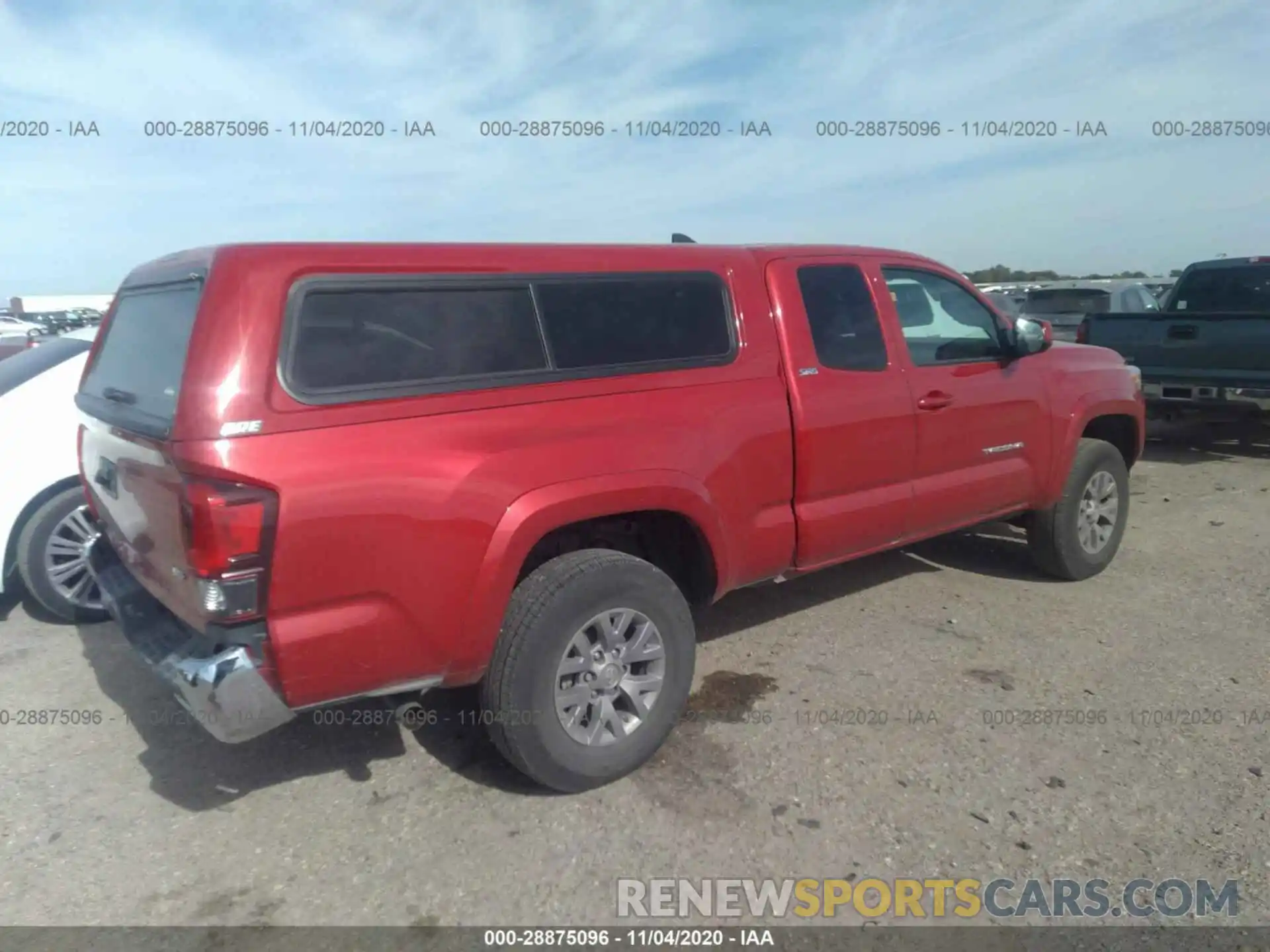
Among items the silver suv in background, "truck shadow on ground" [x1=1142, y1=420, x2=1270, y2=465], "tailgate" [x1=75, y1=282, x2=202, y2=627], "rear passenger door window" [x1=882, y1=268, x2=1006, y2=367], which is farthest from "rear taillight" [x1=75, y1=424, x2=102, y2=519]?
the silver suv in background

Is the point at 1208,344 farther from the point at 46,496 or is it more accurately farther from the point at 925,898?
the point at 46,496

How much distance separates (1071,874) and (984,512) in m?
2.39

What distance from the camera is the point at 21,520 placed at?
16.3ft

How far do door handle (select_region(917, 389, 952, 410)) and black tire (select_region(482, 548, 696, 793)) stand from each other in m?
1.71

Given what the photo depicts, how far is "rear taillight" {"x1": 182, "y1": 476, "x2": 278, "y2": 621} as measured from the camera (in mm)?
2678

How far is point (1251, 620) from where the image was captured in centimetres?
494

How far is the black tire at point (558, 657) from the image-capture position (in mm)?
3242

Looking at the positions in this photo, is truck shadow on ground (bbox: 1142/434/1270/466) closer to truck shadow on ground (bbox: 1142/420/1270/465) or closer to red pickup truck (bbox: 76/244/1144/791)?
truck shadow on ground (bbox: 1142/420/1270/465)

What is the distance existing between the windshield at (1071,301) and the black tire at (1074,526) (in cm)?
848

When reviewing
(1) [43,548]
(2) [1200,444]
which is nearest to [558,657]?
(1) [43,548]

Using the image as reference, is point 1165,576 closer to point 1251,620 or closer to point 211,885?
point 1251,620

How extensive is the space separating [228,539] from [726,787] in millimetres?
1927

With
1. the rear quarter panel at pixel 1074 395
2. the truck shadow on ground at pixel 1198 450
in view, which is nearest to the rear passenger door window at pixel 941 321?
the rear quarter panel at pixel 1074 395

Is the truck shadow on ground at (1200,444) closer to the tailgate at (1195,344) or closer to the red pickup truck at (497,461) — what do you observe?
the tailgate at (1195,344)
